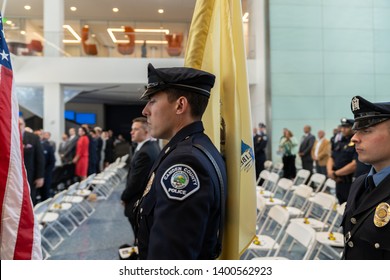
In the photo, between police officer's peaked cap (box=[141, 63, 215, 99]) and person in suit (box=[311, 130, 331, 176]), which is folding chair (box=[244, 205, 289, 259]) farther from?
person in suit (box=[311, 130, 331, 176])

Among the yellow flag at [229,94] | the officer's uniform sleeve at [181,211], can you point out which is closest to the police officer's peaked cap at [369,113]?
the yellow flag at [229,94]

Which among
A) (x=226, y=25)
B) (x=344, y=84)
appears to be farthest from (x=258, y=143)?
(x=226, y=25)

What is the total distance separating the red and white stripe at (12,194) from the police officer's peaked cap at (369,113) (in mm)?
1376

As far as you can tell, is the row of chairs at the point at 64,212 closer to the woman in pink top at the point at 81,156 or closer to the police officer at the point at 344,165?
the woman in pink top at the point at 81,156

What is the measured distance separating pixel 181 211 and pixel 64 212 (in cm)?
500

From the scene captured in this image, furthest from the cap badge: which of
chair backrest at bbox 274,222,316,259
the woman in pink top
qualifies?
the woman in pink top

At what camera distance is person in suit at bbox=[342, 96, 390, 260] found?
1.24 metres

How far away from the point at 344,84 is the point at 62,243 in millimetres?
7129

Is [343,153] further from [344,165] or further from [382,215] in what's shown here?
[382,215]

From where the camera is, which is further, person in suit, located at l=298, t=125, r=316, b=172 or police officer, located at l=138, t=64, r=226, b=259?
person in suit, located at l=298, t=125, r=316, b=172

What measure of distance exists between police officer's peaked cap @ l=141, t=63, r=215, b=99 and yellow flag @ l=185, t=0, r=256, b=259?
29cm

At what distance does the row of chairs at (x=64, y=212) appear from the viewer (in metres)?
3.92

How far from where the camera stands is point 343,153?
13.9ft

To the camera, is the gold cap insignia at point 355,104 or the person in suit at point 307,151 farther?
the person in suit at point 307,151
